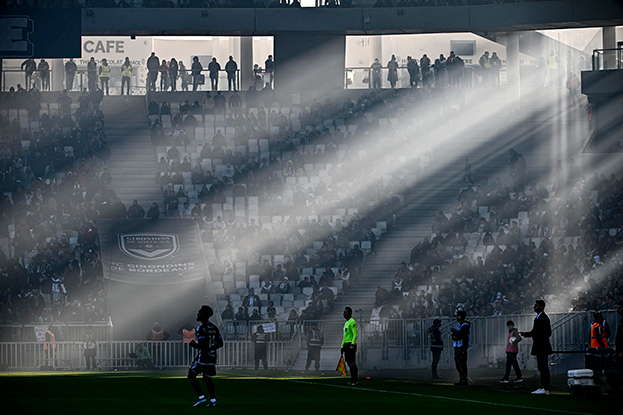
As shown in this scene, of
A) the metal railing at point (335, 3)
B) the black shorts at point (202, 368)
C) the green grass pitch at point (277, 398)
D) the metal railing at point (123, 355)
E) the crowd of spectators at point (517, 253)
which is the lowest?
the metal railing at point (123, 355)

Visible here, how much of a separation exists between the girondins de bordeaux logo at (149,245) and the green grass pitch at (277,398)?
42.6ft

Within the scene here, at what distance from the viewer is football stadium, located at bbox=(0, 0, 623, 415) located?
24.5 meters

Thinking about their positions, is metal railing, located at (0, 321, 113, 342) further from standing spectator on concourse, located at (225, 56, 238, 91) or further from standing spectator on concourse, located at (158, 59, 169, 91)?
standing spectator on concourse, located at (225, 56, 238, 91)

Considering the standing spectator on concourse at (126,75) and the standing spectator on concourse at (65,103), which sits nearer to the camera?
the standing spectator on concourse at (65,103)

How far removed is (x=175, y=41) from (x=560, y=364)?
1750 inches

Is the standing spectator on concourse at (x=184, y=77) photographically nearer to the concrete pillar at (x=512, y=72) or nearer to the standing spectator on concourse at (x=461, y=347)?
the concrete pillar at (x=512, y=72)

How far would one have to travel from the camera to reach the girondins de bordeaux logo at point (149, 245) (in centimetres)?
3528

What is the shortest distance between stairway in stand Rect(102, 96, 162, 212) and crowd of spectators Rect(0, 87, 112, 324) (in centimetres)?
76

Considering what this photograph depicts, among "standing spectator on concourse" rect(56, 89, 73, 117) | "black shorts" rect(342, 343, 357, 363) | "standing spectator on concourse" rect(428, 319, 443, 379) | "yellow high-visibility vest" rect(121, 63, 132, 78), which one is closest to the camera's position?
"black shorts" rect(342, 343, 357, 363)

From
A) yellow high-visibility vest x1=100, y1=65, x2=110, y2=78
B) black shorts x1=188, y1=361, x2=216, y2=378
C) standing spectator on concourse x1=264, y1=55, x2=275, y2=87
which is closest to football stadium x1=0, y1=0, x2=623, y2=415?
standing spectator on concourse x1=264, y1=55, x2=275, y2=87

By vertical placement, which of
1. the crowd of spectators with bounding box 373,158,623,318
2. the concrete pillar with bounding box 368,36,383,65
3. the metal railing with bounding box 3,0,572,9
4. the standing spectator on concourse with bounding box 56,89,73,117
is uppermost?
the concrete pillar with bounding box 368,36,383,65

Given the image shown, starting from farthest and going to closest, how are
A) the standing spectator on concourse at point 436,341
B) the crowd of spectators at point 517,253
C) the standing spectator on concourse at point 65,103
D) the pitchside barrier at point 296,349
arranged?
the standing spectator on concourse at point 65,103
the crowd of spectators at point 517,253
the pitchside barrier at point 296,349
the standing spectator on concourse at point 436,341

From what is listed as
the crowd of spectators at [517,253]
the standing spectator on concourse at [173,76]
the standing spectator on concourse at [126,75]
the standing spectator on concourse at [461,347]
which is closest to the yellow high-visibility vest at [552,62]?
the crowd of spectators at [517,253]

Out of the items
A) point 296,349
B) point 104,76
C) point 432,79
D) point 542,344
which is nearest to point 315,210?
point 296,349
